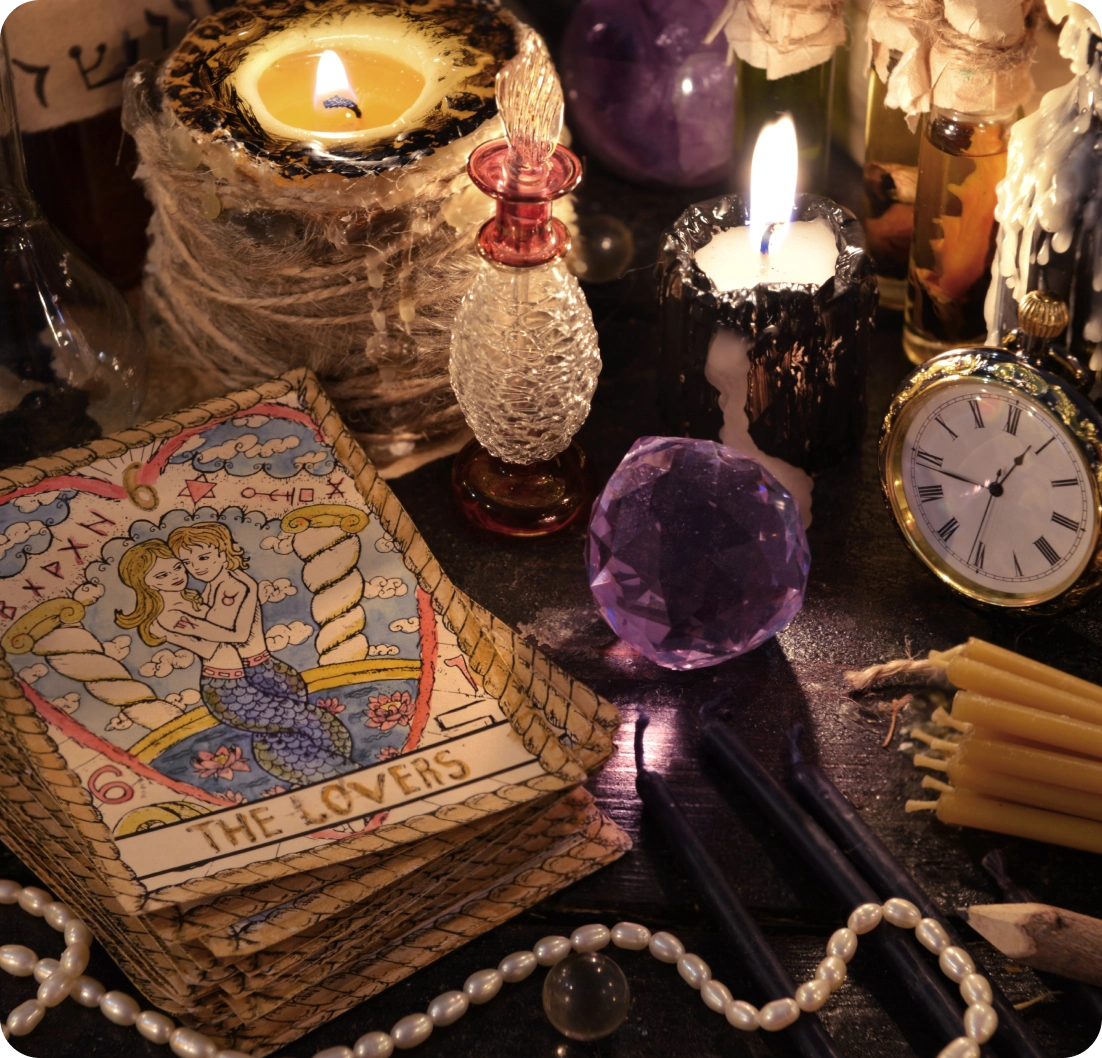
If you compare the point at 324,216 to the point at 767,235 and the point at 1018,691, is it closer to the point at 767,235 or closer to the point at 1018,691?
the point at 767,235

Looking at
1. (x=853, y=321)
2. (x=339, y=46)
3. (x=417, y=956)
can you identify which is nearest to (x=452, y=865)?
(x=417, y=956)

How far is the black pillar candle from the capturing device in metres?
0.73

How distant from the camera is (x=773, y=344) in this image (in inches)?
29.1

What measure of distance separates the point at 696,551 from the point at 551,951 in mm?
198

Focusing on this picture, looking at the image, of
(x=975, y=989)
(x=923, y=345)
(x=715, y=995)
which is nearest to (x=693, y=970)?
(x=715, y=995)

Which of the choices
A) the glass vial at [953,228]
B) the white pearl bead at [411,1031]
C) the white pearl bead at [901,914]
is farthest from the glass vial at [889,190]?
the white pearl bead at [411,1031]

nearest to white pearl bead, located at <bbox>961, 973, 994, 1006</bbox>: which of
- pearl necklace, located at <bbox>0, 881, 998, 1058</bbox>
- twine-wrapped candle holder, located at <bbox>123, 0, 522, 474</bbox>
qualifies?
pearl necklace, located at <bbox>0, 881, 998, 1058</bbox>

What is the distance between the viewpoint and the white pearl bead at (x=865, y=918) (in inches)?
24.0

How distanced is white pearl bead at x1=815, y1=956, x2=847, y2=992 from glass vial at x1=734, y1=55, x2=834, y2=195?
1.59ft

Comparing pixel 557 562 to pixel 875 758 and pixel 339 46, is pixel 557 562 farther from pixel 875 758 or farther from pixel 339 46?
pixel 339 46

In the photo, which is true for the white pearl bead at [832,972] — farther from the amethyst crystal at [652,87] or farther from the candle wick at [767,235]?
the amethyst crystal at [652,87]

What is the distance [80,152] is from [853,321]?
488 millimetres

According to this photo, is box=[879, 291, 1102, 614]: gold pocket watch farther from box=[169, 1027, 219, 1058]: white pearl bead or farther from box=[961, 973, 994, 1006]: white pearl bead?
box=[169, 1027, 219, 1058]: white pearl bead

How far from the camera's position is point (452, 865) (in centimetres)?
62
